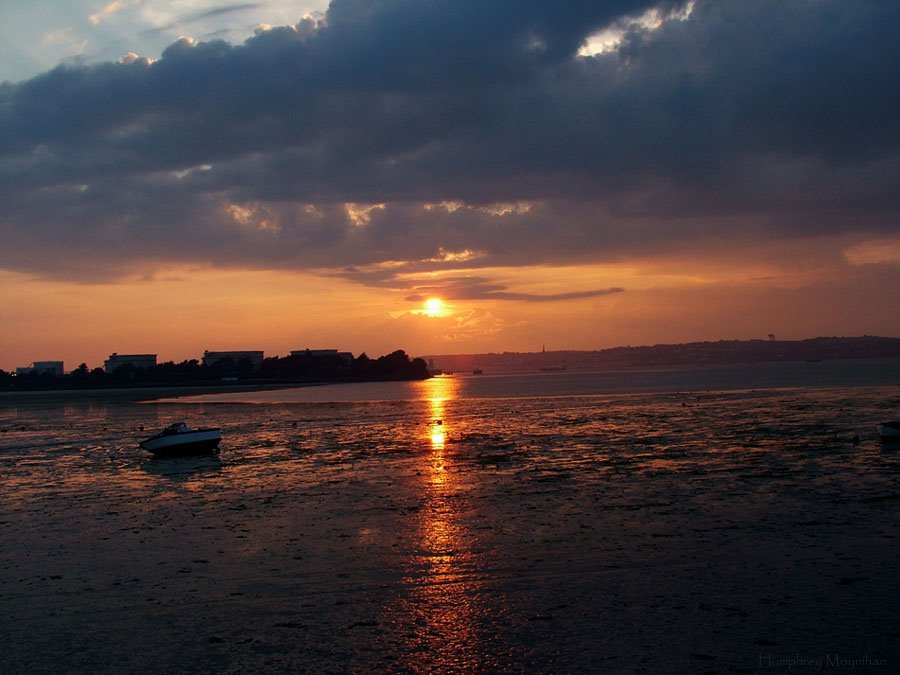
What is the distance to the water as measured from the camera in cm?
1433

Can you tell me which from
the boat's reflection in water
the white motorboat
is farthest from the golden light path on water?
the white motorboat

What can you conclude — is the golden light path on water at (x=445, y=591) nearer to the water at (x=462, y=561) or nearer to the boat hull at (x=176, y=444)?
the water at (x=462, y=561)

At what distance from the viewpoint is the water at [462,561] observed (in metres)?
14.3

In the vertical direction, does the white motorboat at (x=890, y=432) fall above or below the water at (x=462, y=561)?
above

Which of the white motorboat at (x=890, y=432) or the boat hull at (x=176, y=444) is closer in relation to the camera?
the white motorboat at (x=890, y=432)

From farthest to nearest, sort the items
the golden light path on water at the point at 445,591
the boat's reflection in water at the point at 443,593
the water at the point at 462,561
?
the water at the point at 462,561 → the golden light path on water at the point at 445,591 → the boat's reflection in water at the point at 443,593

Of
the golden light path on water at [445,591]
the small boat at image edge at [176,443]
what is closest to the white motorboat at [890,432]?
the golden light path on water at [445,591]

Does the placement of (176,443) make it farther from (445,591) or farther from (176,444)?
(445,591)

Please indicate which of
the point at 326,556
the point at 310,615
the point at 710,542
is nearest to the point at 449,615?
the point at 310,615

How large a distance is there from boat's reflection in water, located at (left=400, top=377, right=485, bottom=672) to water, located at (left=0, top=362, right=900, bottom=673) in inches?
2.6

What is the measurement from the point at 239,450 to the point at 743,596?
4043 cm

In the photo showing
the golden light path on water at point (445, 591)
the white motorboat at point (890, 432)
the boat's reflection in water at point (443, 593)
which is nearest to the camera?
the boat's reflection in water at point (443, 593)

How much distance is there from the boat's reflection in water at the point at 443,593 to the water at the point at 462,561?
0.07m

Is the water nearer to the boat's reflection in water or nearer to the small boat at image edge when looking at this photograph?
the boat's reflection in water
